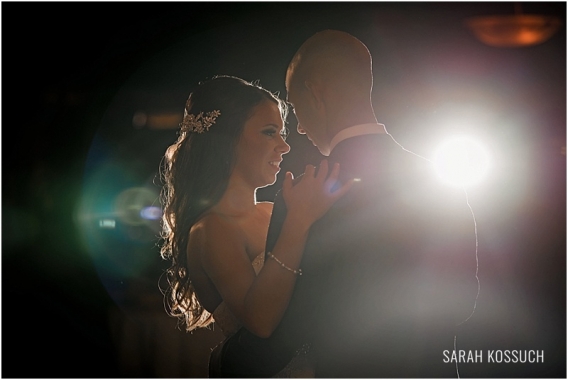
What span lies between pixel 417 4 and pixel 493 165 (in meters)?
0.91

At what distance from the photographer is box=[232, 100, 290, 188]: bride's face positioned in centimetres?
220

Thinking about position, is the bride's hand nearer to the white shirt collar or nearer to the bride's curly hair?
the white shirt collar

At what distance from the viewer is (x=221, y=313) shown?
2.10 meters

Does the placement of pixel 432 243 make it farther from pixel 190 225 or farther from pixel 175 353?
pixel 175 353

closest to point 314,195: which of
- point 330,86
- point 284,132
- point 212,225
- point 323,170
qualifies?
point 323,170

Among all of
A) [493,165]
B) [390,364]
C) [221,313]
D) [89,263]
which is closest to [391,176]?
[390,364]

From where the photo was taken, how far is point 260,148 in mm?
2197

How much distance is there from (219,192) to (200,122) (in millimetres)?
302

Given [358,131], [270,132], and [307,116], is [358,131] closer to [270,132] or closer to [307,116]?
[307,116]

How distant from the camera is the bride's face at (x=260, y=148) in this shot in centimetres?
220

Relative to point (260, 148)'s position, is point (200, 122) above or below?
above

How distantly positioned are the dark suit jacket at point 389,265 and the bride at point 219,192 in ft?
1.26

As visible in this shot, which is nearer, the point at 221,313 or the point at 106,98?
the point at 221,313

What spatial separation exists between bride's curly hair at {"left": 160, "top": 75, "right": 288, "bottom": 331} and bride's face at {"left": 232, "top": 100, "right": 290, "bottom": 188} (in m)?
0.03
